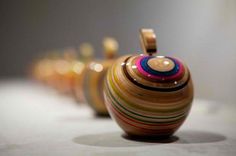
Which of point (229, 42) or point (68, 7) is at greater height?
point (68, 7)

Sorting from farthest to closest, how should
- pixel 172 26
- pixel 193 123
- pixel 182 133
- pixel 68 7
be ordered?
pixel 68 7, pixel 172 26, pixel 193 123, pixel 182 133

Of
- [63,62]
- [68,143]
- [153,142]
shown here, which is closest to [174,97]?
[153,142]

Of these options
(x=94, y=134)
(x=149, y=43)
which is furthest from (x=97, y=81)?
(x=149, y=43)

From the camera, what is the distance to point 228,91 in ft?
8.58

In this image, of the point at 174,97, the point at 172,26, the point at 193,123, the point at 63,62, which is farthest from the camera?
the point at 63,62

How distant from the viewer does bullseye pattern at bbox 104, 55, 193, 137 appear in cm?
170

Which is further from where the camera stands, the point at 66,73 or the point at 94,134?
the point at 66,73

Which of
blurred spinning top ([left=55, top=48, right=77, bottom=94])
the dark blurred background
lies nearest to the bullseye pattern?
the dark blurred background

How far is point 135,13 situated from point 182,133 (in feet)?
A: 6.24

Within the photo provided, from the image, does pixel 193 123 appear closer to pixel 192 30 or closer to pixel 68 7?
pixel 192 30

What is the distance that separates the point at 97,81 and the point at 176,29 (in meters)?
0.81

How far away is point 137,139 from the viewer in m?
1.80

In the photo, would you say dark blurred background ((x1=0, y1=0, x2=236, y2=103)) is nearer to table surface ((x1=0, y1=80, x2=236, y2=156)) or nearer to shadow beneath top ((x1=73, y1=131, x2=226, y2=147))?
table surface ((x1=0, y1=80, x2=236, y2=156))

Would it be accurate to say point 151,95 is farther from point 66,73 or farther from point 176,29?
point 66,73
